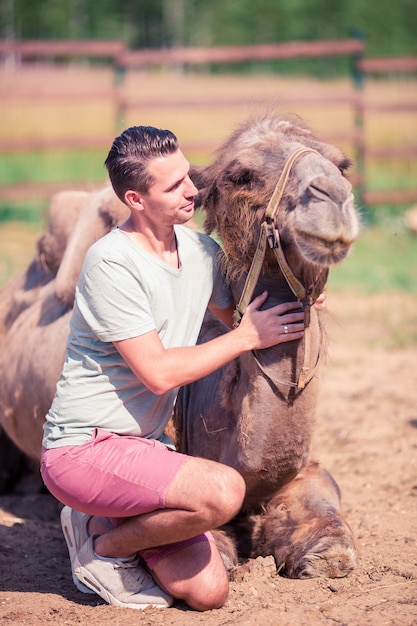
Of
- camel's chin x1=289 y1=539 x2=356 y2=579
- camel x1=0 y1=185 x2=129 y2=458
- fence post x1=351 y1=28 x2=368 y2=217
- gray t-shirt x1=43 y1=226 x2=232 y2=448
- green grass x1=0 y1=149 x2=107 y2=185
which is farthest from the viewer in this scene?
green grass x1=0 y1=149 x2=107 y2=185

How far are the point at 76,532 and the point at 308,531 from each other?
37.3 inches

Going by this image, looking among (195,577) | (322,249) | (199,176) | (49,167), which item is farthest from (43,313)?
(49,167)

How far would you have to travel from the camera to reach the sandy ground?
11.5 ft

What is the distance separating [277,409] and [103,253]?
2.95 ft

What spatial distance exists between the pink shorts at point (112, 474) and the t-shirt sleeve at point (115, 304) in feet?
1.34

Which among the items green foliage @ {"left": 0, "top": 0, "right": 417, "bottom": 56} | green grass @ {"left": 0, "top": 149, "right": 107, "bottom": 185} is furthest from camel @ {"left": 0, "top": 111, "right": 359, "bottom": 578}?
green foliage @ {"left": 0, "top": 0, "right": 417, "bottom": 56}

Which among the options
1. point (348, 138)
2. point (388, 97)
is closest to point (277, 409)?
point (348, 138)

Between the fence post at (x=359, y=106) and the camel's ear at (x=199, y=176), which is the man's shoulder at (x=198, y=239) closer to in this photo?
the camel's ear at (x=199, y=176)

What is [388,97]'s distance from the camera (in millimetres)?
18984

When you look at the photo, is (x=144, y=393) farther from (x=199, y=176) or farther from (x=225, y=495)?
(x=199, y=176)

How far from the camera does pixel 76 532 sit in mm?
3871

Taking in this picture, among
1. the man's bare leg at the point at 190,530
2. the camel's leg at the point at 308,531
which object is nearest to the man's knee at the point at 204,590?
the man's bare leg at the point at 190,530

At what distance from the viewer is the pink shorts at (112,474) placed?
3418 millimetres

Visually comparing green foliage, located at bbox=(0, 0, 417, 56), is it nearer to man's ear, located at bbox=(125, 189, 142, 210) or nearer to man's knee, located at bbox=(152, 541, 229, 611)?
man's ear, located at bbox=(125, 189, 142, 210)
